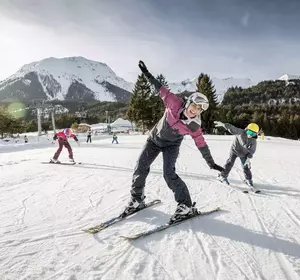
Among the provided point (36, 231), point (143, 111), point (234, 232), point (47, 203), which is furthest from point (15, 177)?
point (143, 111)

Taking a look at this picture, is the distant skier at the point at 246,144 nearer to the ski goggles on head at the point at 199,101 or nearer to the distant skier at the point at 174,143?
the distant skier at the point at 174,143

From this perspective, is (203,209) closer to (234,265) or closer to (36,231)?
(234,265)

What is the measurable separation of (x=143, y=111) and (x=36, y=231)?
1888 inches

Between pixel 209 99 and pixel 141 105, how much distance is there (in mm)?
13358

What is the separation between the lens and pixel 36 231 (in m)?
3.44

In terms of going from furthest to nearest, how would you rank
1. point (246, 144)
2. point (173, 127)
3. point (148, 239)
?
1. point (246, 144)
2. point (173, 127)
3. point (148, 239)

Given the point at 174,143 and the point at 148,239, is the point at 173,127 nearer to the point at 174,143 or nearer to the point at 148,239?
the point at 174,143

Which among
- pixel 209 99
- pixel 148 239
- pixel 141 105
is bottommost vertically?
pixel 148 239

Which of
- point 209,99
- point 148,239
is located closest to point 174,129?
point 148,239

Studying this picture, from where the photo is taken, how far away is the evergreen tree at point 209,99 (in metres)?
51.1

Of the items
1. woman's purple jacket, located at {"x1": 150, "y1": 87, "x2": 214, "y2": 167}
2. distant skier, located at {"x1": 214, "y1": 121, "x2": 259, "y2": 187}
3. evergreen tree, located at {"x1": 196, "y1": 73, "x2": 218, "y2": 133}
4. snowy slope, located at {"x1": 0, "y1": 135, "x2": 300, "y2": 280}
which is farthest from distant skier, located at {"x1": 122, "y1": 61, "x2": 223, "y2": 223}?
evergreen tree, located at {"x1": 196, "y1": 73, "x2": 218, "y2": 133}

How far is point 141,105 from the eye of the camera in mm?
51156

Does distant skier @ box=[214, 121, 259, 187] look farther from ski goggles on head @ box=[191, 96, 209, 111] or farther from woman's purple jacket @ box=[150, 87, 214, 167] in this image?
ski goggles on head @ box=[191, 96, 209, 111]

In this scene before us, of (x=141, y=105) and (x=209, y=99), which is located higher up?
(x=209, y=99)
